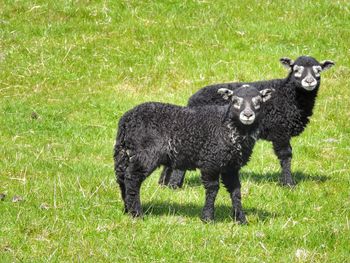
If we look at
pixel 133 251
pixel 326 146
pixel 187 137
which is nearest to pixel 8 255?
pixel 133 251

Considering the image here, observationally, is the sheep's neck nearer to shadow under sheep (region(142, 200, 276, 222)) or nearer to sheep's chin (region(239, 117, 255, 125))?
shadow under sheep (region(142, 200, 276, 222))

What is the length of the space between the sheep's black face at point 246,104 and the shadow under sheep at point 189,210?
1406 mm

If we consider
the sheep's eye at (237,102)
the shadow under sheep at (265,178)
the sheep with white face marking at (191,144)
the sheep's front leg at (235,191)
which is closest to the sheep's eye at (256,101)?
the sheep with white face marking at (191,144)

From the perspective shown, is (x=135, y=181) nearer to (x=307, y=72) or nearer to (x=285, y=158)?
(x=285, y=158)

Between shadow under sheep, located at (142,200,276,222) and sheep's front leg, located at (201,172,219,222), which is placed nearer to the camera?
sheep's front leg, located at (201,172,219,222)

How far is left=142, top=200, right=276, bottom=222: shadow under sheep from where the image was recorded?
10.8m

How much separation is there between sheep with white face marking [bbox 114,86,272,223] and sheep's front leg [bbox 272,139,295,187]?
2319 mm

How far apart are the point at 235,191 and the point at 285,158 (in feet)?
8.61

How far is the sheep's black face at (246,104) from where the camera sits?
1035cm

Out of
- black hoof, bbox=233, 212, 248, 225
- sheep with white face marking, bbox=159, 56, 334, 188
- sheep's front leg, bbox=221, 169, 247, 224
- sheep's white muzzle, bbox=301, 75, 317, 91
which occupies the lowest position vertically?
black hoof, bbox=233, 212, 248, 225

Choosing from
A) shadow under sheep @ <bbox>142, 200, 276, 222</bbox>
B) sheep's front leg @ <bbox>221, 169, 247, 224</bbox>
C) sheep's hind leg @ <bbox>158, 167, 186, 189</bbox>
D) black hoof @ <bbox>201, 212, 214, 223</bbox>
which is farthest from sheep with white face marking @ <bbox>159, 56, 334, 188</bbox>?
black hoof @ <bbox>201, 212, 214, 223</bbox>

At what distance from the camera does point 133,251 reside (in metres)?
9.02

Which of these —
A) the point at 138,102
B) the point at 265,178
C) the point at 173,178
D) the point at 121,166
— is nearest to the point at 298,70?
the point at 265,178

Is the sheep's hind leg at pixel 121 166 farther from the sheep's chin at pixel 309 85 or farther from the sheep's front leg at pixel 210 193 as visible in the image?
the sheep's chin at pixel 309 85
